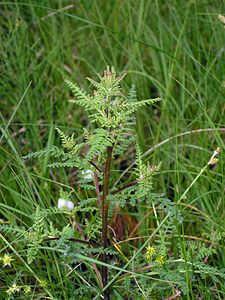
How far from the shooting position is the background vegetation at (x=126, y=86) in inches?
80.7

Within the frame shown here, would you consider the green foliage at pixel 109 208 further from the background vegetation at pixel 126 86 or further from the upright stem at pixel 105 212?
the background vegetation at pixel 126 86

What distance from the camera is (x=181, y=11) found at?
2699mm

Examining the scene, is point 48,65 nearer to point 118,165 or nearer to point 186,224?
point 118,165

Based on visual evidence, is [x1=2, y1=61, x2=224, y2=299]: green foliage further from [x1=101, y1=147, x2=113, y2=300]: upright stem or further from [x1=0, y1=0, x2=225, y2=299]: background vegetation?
[x1=0, y1=0, x2=225, y2=299]: background vegetation

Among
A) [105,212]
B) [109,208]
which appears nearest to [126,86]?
[109,208]

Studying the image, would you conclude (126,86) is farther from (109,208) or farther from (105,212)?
(105,212)

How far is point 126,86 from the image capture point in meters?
2.43

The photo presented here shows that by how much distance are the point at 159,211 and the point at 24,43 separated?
3.05 ft

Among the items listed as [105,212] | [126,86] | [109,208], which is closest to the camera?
[105,212]

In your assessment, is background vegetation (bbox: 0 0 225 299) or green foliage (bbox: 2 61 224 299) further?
background vegetation (bbox: 0 0 225 299)

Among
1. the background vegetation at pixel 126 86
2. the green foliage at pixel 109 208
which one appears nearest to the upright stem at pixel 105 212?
the green foliage at pixel 109 208

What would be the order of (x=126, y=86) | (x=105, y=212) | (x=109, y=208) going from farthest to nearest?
(x=126, y=86) → (x=109, y=208) → (x=105, y=212)

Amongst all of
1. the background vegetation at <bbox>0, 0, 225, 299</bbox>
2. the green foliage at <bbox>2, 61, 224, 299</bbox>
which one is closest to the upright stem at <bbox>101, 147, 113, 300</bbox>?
the green foliage at <bbox>2, 61, 224, 299</bbox>

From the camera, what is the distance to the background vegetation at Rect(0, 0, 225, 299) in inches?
80.7
